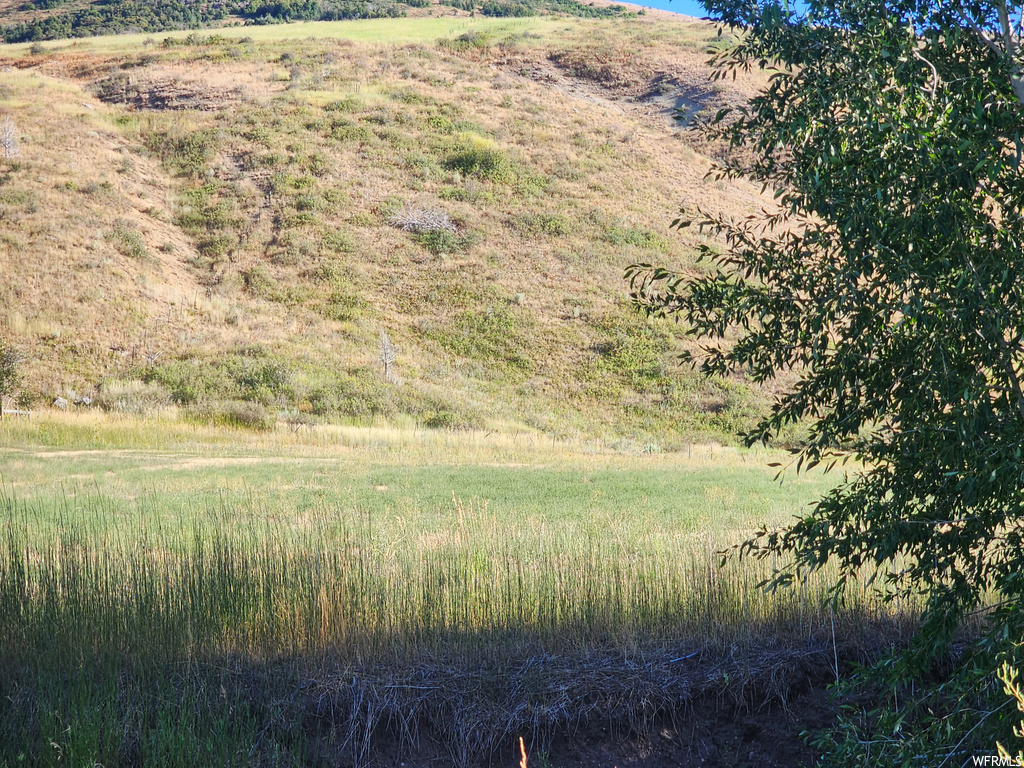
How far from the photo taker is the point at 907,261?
11.8ft

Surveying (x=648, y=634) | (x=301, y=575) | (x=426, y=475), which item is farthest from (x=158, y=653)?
(x=426, y=475)

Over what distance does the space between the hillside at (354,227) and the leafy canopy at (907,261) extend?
19.6 meters

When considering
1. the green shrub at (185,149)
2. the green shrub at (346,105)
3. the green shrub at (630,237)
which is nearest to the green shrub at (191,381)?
the green shrub at (185,149)

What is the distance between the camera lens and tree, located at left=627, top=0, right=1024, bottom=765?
3.65 metres

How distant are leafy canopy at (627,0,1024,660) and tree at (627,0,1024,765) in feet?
0.04

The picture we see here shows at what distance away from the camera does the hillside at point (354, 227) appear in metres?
28.8

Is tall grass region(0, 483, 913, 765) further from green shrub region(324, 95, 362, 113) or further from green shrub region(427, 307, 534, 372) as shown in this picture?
green shrub region(324, 95, 362, 113)

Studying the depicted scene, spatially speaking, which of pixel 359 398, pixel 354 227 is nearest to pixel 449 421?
pixel 359 398

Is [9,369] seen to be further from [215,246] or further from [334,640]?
[334,640]

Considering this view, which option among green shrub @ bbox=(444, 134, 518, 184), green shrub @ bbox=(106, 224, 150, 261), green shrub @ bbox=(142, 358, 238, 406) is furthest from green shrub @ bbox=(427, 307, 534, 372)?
green shrub @ bbox=(444, 134, 518, 184)

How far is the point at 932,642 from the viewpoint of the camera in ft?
13.4

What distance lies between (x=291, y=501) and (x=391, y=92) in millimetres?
45749

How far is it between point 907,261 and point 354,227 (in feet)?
127

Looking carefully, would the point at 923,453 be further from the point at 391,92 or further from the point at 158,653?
the point at 391,92
